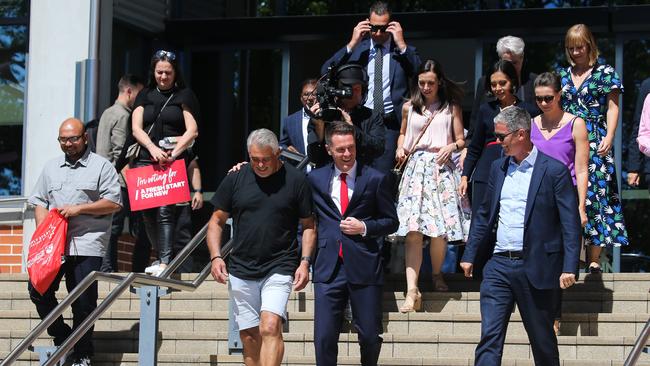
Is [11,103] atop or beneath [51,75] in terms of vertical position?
beneath

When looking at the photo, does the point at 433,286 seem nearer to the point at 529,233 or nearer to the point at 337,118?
the point at 337,118

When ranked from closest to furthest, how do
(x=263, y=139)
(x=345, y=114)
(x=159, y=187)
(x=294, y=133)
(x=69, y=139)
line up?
(x=263, y=139)
(x=345, y=114)
(x=69, y=139)
(x=159, y=187)
(x=294, y=133)

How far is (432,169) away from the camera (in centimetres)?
1079

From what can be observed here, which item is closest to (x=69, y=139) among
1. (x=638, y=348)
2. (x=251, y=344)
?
(x=251, y=344)

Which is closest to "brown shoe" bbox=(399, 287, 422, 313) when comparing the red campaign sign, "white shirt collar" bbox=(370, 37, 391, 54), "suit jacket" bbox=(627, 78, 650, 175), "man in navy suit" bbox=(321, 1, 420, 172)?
"man in navy suit" bbox=(321, 1, 420, 172)

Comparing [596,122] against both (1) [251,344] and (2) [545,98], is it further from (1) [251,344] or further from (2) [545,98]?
(1) [251,344]

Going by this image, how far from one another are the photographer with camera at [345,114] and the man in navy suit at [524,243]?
133 cm

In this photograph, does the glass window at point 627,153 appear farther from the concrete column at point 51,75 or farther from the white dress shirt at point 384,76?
the concrete column at point 51,75

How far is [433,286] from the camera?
11023mm

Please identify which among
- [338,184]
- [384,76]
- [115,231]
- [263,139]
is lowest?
[115,231]

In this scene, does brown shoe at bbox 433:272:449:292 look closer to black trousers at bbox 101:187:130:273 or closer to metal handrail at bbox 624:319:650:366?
black trousers at bbox 101:187:130:273

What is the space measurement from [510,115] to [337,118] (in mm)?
1650

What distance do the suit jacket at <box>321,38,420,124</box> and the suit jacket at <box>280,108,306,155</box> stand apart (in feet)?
2.10

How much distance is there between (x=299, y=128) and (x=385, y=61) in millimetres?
920
